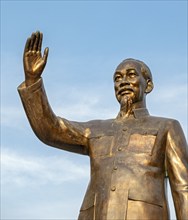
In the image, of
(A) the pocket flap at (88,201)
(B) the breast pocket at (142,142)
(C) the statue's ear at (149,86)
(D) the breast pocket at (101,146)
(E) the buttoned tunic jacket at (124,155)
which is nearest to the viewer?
(E) the buttoned tunic jacket at (124,155)

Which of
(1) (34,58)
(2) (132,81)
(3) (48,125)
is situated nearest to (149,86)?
(2) (132,81)

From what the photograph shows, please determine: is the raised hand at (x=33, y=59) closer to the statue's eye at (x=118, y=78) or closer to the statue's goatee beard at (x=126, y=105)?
the statue's eye at (x=118, y=78)

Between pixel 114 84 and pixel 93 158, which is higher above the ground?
pixel 114 84

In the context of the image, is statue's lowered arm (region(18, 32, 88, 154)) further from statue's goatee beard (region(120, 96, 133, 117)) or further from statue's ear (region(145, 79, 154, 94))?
statue's ear (region(145, 79, 154, 94))

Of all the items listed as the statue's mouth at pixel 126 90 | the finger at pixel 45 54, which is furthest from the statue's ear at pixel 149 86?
the finger at pixel 45 54

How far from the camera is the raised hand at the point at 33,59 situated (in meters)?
8.70

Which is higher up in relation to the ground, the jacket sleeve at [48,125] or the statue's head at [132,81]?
the statue's head at [132,81]

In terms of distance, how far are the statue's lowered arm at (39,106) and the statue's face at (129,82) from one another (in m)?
0.76

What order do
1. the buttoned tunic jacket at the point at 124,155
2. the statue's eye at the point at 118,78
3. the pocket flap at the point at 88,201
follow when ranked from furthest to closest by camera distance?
the statue's eye at the point at 118,78
the pocket flap at the point at 88,201
the buttoned tunic jacket at the point at 124,155

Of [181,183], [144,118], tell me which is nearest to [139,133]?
[144,118]

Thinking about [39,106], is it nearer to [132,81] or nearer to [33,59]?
[33,59]

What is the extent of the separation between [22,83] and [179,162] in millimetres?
2362

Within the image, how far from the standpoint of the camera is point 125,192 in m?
8.16

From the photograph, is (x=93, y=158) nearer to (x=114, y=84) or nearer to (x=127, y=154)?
(x=127, y=154)
